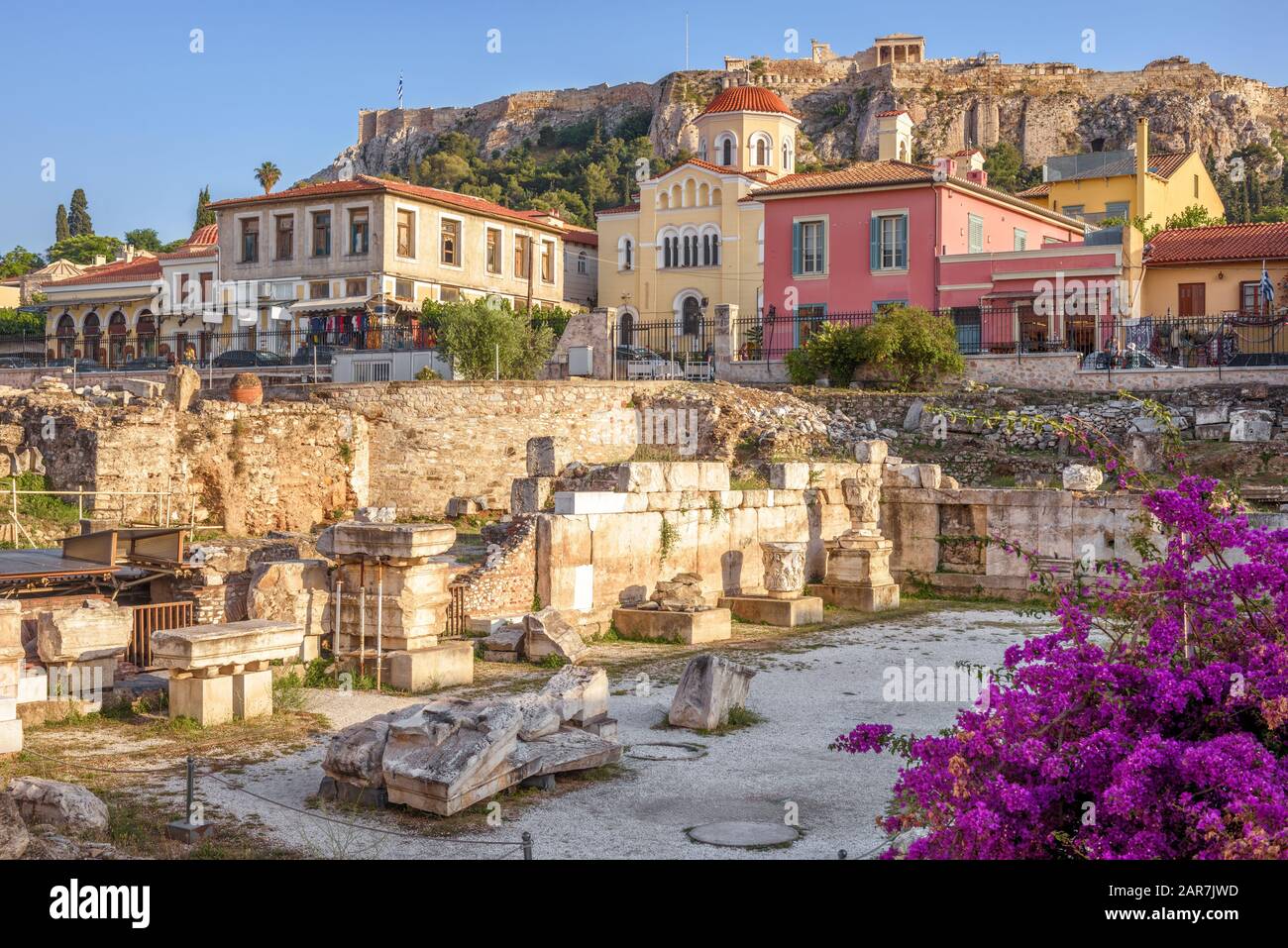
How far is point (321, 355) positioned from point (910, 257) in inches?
647

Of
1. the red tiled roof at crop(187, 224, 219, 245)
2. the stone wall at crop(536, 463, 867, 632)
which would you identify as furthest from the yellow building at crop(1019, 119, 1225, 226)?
the stone wall at crop(536, 463, 867, 632)

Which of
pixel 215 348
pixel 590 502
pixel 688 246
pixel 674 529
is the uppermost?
pixel 688 246

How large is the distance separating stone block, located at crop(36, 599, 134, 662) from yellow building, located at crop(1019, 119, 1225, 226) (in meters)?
47.1

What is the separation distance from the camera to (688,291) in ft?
178

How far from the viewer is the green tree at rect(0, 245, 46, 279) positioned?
73625 millimetres

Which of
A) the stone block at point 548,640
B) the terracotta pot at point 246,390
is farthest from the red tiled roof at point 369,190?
the stone block at point 548,640

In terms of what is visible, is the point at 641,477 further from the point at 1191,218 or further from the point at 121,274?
the point at 121,274

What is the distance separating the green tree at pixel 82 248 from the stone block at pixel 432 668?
72.1m

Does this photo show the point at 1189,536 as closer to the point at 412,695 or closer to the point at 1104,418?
the point at 412,695

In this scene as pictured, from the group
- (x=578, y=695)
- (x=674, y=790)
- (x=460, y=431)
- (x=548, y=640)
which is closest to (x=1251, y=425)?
(x=460, y=431)

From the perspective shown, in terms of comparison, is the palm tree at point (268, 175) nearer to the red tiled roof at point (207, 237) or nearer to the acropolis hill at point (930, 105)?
the red tiled roof at point (207, 237)

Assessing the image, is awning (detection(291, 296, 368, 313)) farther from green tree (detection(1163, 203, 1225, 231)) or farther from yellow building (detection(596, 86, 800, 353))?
green tree (detection(1163, 203, 1225, 231))

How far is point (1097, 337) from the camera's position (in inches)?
1244

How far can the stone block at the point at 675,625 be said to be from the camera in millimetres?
15031
